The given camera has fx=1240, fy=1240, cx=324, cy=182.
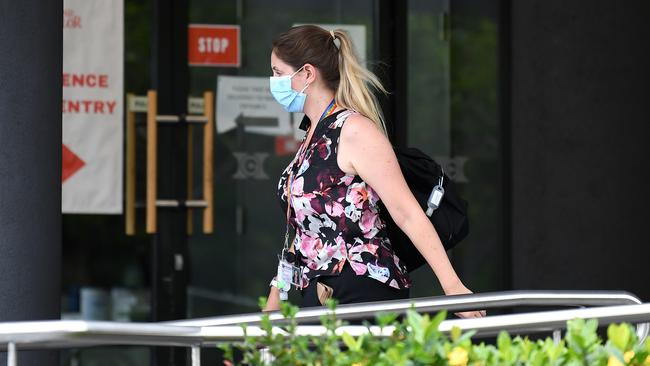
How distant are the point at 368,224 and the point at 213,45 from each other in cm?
291

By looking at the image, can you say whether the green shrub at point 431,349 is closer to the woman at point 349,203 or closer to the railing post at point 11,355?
the railing post at point 11,355

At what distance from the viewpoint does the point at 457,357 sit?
6.84ft

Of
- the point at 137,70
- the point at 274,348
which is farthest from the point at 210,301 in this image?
the point at 274,348

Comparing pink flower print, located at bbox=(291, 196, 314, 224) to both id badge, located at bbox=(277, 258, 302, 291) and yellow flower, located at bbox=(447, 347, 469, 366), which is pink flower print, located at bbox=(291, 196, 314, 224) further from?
yellow flower, located at bbox=(447, 347, 469, 366)

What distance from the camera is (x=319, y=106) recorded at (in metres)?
Answer: 3.90

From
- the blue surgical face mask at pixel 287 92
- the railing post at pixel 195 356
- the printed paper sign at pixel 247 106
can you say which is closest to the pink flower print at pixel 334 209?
the blue surgical face mask at pixel 287 92

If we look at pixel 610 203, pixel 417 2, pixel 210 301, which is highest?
pixel 417 2

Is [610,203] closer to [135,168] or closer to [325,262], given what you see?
[135,168]

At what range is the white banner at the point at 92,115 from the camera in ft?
20.8

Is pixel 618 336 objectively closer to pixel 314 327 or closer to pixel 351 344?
pixel 351 344

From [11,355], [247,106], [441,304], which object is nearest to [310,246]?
[441,304]

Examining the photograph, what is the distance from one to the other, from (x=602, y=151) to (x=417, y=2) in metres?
1.27

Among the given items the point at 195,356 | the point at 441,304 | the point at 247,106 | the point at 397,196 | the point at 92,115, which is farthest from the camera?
the point at 247,106

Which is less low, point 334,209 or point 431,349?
point 334,209
